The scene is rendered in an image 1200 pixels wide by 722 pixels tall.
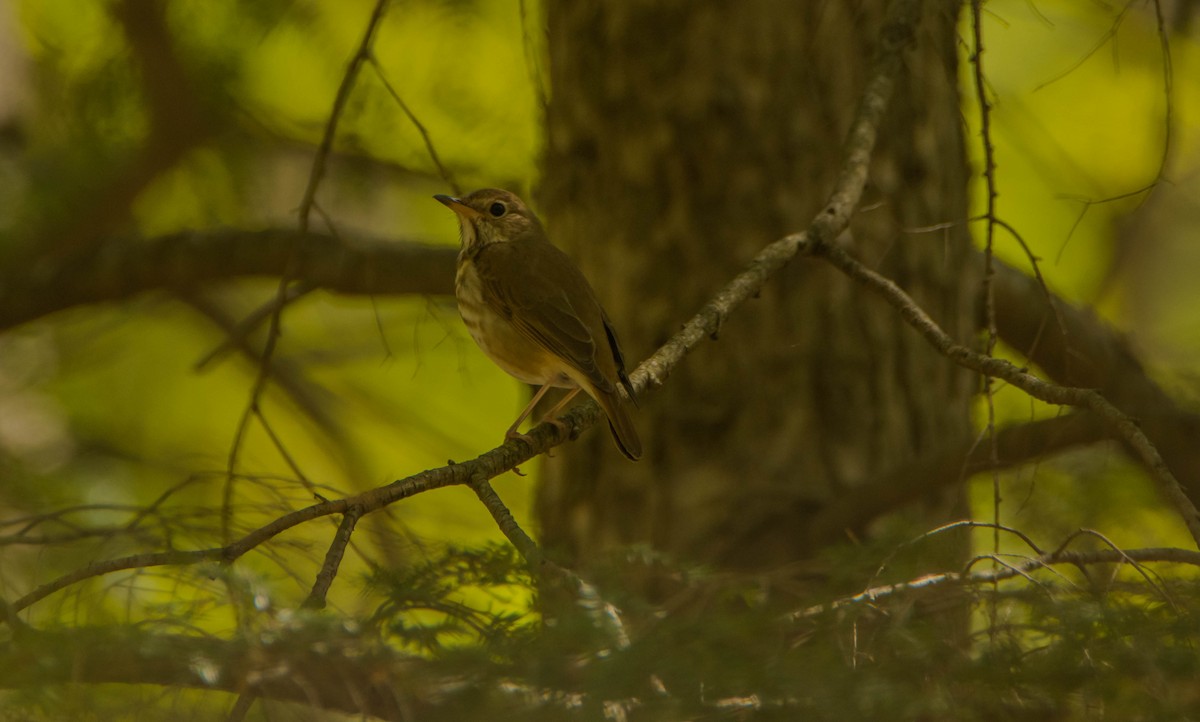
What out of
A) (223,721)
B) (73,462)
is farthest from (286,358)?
(223,721)

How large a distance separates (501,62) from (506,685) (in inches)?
203

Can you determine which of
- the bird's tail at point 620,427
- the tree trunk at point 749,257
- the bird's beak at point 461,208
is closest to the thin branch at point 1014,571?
the bird's tail at point 620,427

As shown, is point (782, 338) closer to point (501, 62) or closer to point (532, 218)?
point (532, 218)

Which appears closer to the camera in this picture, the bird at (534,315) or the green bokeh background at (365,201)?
the bird at (534,315)

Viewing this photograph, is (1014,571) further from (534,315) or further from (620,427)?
(534,315)

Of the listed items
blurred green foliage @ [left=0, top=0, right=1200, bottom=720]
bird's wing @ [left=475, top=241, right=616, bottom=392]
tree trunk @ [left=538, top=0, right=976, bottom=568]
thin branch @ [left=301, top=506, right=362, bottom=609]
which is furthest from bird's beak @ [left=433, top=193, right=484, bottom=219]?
thin branch @ [left=301, top=506, right=362, bottom=609]

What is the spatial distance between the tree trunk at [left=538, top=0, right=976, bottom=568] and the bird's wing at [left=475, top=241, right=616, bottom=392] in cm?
49

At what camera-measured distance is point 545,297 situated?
148 inches

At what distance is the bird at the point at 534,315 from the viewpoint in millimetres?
3496

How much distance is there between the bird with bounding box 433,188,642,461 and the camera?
3496 mm

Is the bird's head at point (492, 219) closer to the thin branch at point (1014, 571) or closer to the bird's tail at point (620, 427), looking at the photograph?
the bird's tail at point (620, 427)

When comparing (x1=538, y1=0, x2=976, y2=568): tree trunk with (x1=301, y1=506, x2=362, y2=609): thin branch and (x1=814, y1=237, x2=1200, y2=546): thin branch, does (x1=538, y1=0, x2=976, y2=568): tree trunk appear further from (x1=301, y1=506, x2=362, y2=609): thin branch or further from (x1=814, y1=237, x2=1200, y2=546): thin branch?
(x1=301, y1=506, x2=362, y2=609): thin branch

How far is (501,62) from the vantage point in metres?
6.30

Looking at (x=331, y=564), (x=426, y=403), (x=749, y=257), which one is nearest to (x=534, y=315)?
(x=749, y=257)
